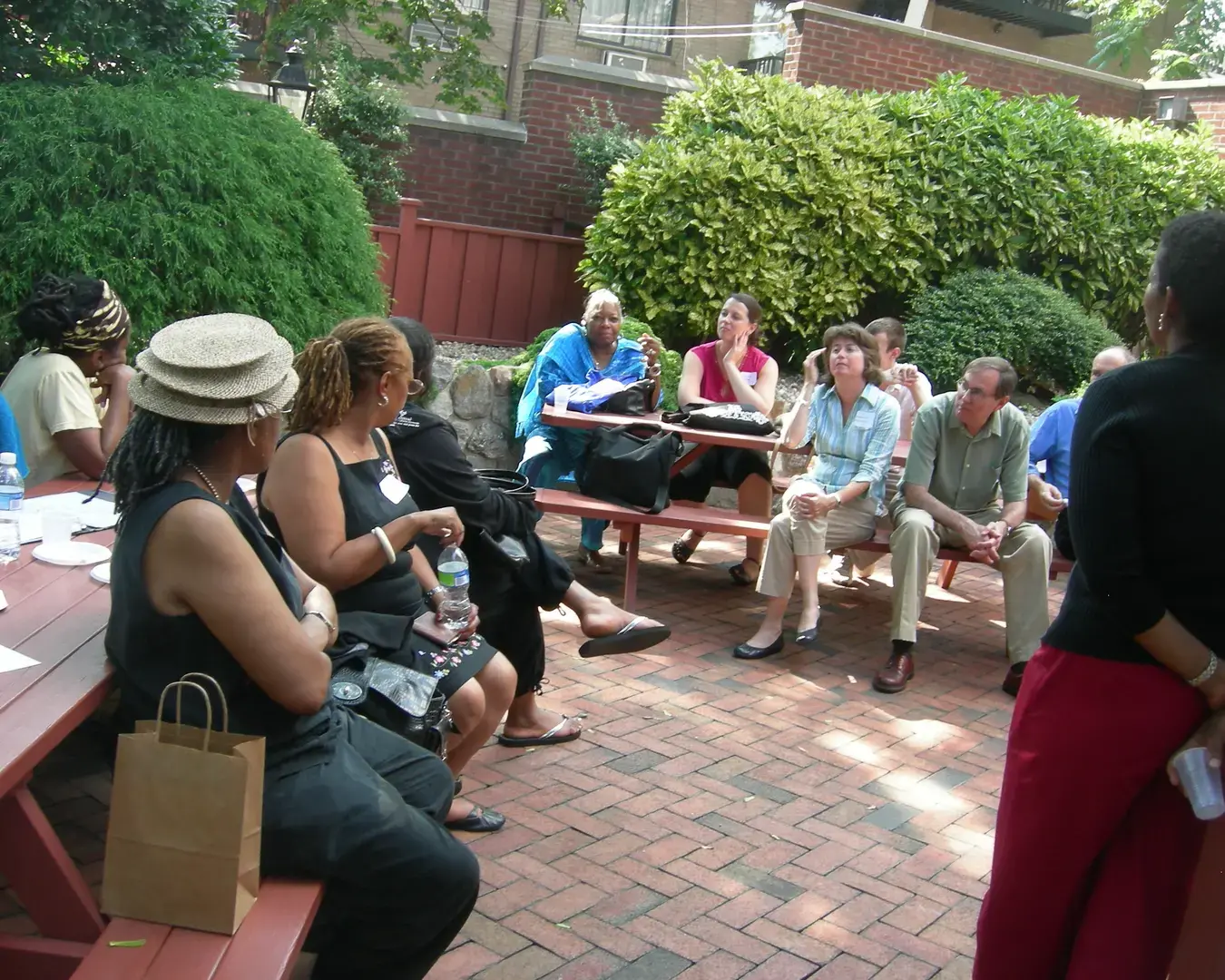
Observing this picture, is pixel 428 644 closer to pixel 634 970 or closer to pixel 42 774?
pixel 634 970

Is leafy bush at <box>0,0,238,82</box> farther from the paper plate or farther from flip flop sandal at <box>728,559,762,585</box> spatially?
flip flop sandal at <box>728,559,762,585</box>

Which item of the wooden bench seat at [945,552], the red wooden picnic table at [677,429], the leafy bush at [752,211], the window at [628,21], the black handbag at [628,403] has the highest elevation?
the window at [628,21]

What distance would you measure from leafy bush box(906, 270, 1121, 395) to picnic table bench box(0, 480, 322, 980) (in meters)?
7.62

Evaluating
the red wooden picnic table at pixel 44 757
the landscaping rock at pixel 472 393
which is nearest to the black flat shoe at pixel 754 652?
the red wooden picnic table at pixel 44 757

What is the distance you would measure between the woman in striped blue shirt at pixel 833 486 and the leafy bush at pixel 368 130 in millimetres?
7426

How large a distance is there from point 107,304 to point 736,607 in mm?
3432

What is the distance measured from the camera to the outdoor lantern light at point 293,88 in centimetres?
923

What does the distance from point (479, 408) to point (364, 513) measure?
5317mm

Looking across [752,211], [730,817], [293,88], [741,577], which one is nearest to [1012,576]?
[741,577]

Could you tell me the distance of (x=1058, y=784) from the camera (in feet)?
8.12

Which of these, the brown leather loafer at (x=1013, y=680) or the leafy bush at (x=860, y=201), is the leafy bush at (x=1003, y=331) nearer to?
the leafy bush at (x=860, y=201)

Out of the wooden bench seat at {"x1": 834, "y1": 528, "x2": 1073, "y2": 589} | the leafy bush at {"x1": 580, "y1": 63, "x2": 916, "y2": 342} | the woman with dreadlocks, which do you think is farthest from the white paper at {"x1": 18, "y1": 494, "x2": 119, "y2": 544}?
the leafy bush at {"x1": 580, "y1": 63, "x2": 916, "y2": 342}

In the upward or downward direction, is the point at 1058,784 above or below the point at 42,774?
above

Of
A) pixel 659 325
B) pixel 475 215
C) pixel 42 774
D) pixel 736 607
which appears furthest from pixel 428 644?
pixel 475 215
